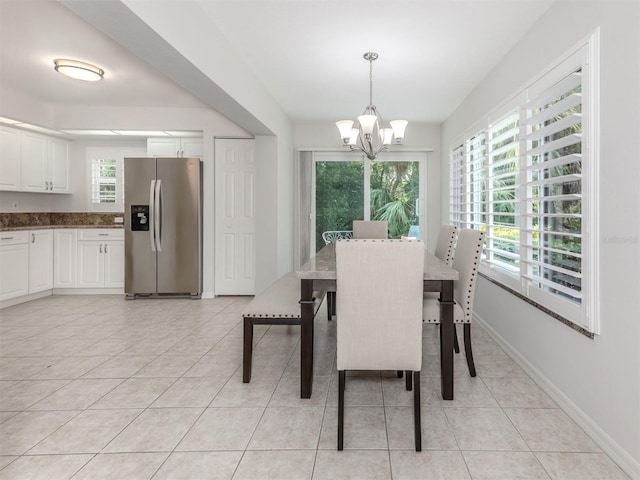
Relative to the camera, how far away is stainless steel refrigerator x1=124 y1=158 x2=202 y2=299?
5.04 meters

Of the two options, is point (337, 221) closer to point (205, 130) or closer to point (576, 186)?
point (205, 130)

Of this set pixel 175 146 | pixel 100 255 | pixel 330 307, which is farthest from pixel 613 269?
pixel 100 255

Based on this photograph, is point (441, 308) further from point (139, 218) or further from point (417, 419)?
point (139, 218)

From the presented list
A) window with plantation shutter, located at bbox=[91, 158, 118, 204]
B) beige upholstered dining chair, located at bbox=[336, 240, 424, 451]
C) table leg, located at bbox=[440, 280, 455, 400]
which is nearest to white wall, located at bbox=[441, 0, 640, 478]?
table leg, located at bbox=[440, 280, 455, 400]

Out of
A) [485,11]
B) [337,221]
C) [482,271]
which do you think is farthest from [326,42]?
[337,221]

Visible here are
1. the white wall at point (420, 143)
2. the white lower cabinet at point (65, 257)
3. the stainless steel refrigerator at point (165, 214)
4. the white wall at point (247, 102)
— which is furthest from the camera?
the white wall at point (420, 143)

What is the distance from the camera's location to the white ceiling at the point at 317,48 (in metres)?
2.58

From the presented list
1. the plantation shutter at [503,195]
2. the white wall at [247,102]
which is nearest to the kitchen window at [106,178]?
the white wall at [247,102]

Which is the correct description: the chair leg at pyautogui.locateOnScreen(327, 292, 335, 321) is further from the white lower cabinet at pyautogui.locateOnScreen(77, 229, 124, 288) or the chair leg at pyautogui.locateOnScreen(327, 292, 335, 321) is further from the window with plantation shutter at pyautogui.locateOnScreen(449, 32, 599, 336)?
the white lower cabinet at pyautogui.locateOnScreen(77, 229, 124, 288)

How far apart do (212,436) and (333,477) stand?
665 millimetres

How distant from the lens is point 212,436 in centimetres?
195

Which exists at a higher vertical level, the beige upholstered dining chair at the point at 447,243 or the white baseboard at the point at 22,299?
the beige upholstered dining chair at the point at 447,243

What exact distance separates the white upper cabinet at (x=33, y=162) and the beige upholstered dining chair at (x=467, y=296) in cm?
500

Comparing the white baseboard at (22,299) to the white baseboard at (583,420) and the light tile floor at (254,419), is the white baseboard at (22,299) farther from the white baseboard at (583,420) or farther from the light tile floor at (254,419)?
the white baseboard at (583,420)
